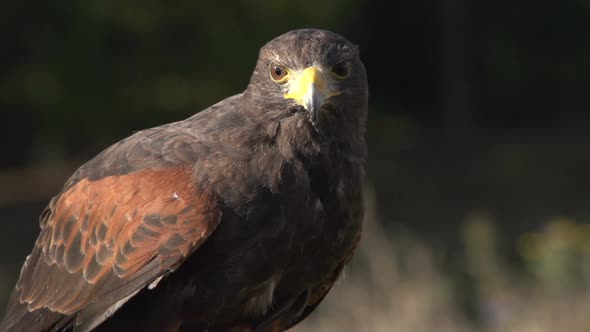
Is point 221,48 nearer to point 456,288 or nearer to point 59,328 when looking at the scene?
point 456,288

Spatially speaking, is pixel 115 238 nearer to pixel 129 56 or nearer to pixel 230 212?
pixel 230 212

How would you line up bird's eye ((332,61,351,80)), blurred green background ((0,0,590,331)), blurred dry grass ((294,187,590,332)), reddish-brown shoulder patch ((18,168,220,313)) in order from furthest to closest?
blurred green background ((0,0,590,331)) → blurred dry grass ((294,187,590,332)) → bird's eye ((332,61,351,80)) → reddish-brown shoulder patch ((18,168,220,313))

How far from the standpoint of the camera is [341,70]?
4.01 m

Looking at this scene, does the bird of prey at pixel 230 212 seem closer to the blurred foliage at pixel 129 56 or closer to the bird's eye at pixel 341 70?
the bird's eye at pixel 341 70

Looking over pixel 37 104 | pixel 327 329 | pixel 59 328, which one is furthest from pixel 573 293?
pixel 37 104

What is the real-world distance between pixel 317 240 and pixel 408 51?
1151 centimetres

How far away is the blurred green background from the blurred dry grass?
0.05 feet

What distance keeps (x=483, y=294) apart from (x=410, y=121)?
28.8ft

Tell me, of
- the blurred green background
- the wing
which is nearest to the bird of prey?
the wing

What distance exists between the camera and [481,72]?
15367 mm

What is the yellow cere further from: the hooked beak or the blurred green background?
the blurred green background

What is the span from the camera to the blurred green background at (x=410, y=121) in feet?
24.3

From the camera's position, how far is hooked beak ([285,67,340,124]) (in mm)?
3836

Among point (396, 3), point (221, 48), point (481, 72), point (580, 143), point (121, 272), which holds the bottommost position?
point (580, 143)
